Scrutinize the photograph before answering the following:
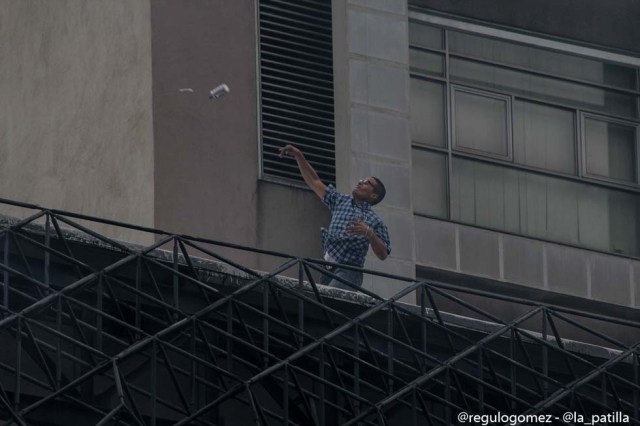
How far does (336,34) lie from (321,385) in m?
8.46

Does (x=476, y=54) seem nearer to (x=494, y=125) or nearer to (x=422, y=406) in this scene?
(x=494, y=125)

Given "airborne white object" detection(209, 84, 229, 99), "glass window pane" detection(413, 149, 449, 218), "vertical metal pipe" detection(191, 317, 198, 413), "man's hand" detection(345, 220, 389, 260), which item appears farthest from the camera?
"glass window pane" detection(413, 149, 449, 218)

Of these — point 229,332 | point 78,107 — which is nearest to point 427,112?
point 78,107

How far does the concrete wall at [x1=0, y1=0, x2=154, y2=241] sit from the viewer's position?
3438cm

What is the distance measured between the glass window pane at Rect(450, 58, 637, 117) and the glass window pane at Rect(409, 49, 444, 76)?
0.20 metres

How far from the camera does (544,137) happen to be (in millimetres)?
38156

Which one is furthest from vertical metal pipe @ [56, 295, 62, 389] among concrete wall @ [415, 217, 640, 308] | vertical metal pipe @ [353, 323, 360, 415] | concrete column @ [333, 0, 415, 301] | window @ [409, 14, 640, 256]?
window @ [409, 14, 640, 256]

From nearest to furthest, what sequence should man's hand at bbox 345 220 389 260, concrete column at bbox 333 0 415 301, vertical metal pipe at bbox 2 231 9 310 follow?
1. vertical metal pipe at bbox 2 231 9 310
2. man's hand at bbox 345 220 389 260
3. concrete column at bbox 333 0 415 301

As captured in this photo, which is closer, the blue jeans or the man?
the blue jeans

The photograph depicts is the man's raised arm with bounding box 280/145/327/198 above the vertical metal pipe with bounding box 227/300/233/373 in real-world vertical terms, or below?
above

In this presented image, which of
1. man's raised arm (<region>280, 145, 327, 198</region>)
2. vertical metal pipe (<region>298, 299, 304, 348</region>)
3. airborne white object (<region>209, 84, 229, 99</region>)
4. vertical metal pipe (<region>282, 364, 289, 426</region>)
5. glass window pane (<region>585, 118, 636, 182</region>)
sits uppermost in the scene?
glass window pane (<region>585, 118, 636, 182</region>)

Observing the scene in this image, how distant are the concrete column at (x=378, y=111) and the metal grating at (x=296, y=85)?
180mm

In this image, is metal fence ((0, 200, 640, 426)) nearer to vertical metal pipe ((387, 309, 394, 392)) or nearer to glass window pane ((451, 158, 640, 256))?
vertical metal pipe ((387, 309, 394, 392))

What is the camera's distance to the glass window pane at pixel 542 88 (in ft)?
123
